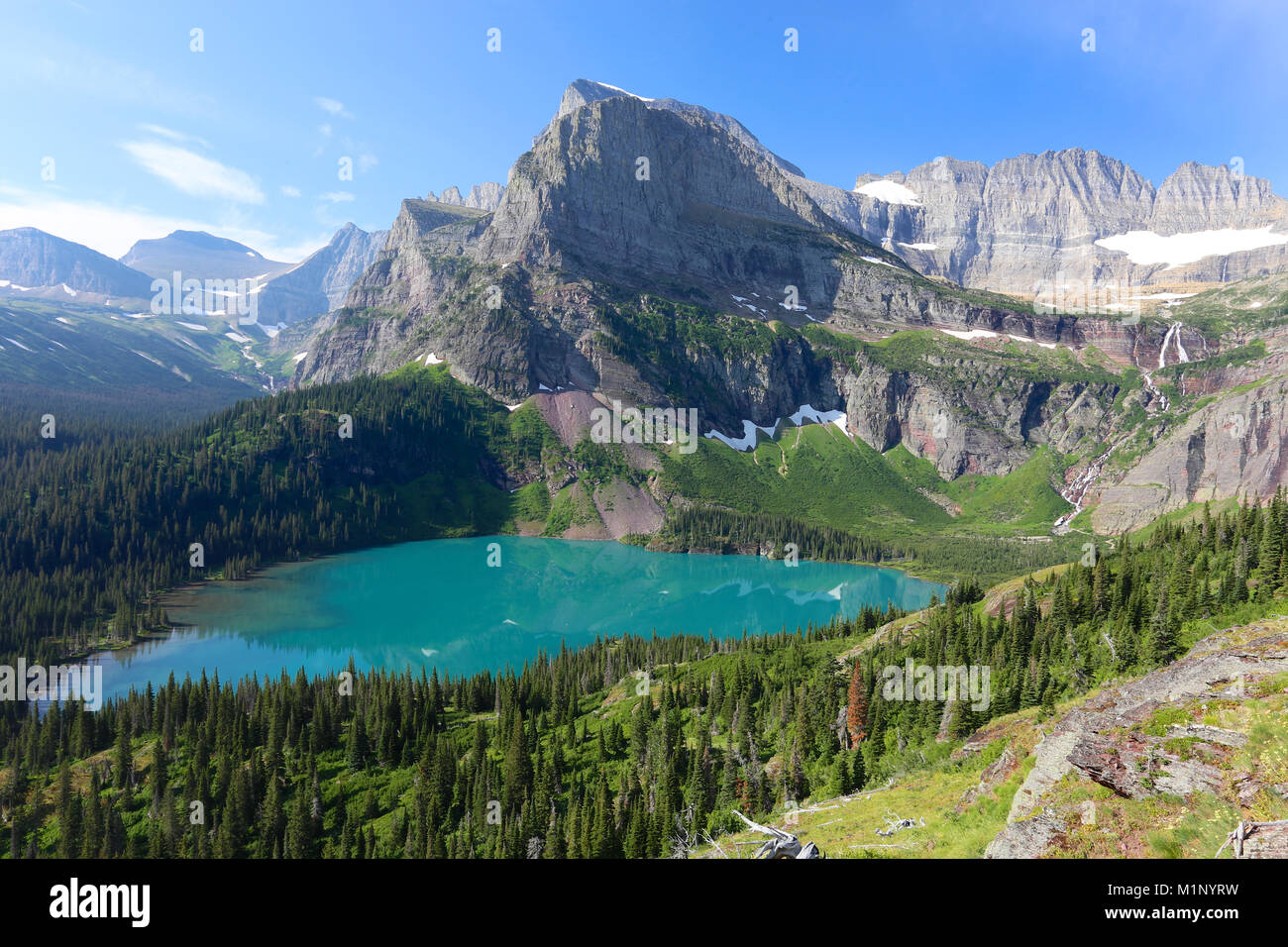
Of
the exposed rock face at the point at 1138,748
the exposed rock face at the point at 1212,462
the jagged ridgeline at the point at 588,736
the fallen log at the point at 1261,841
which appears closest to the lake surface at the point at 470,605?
the jagged ridgeline at the point at 588,736

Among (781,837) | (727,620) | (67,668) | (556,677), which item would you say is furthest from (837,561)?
(781,837)

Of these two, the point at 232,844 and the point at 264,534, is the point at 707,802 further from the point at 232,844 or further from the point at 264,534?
the point at 264,534

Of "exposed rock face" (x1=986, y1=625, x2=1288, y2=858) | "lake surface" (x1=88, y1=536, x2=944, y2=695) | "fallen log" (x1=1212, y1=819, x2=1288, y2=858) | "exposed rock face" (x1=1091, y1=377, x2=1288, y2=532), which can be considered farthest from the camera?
"exposed rock face" (x1=1091, y1=377, x2=1288, y2=532)

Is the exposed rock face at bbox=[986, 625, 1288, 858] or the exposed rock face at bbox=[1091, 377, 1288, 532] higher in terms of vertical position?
the exposed rock face at bbox=[1091, 377, 1288, 532]

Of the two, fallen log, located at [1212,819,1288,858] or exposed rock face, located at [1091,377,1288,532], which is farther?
exposed rock face, located at [1091,377,1288,532]

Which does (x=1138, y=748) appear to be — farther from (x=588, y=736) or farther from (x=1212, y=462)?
(x=1212, y=462)

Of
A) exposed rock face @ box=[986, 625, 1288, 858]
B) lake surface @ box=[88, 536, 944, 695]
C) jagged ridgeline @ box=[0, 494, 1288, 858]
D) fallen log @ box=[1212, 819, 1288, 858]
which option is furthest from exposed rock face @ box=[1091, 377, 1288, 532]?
fallen log @ box=[1212, 819, 1288, 858]

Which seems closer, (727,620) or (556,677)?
(556,677)

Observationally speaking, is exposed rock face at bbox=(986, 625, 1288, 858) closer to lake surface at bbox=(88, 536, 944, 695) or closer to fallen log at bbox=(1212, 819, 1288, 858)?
fallen log at bbox=(1212, 819, 1288, 858)

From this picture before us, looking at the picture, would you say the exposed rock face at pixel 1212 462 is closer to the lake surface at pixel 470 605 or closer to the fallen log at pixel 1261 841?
the lake surface at pixel 470 605
